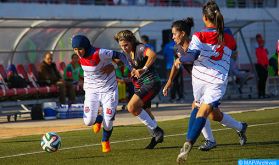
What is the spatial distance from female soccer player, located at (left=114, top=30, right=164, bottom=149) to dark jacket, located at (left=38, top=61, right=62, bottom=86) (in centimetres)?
1118

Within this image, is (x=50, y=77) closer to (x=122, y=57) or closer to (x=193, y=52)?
(x=122, y=57)

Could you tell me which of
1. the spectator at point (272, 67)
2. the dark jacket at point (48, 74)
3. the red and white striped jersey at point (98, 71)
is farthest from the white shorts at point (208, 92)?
the spectator at point (272, 67)

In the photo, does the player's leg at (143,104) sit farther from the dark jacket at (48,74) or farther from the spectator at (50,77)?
the dark jacket at (48,74)

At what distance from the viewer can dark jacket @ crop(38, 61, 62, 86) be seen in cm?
2464

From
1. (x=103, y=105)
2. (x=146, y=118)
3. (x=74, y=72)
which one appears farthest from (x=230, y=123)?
(x=74, y=72)

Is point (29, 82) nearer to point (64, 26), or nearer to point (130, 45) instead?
point (64, 26)

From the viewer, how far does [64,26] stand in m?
26.0

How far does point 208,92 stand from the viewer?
455 inches

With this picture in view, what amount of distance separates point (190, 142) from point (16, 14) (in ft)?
114

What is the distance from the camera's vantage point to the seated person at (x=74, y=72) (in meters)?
25.5

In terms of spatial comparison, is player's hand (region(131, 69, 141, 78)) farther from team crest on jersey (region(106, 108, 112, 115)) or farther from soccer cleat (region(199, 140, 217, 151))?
soccer cleat (region(199, 140, 217, 151))

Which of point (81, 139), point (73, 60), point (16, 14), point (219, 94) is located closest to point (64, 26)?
point (73, 60)

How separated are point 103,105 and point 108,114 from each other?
0.23 meters

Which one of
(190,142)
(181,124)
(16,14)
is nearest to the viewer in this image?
(190,142)
